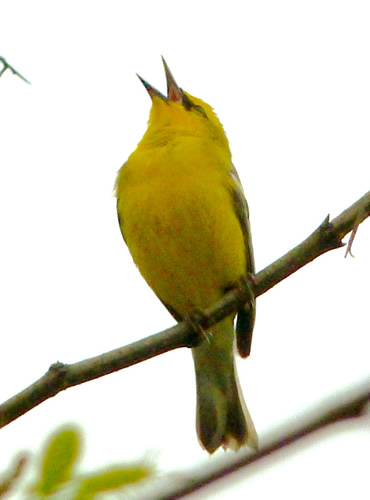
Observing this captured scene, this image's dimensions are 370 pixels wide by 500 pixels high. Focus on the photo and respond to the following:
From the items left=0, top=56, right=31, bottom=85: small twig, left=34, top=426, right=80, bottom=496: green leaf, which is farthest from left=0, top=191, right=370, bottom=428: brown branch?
left=0, top=56, right=31, bottom=85: small twig

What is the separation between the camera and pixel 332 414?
1.46 meters

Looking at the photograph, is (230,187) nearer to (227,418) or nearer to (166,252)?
(166,252)

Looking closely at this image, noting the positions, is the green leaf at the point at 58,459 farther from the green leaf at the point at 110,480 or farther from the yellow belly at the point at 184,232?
the yellow belly at the point at 184,232

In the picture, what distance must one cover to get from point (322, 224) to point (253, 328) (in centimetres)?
228

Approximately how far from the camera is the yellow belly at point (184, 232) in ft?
14.7

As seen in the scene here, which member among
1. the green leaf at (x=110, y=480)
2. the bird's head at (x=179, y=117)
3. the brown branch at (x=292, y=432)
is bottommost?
the brown branch at (x=292, y=432)

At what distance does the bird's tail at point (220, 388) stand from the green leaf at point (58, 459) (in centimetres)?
322

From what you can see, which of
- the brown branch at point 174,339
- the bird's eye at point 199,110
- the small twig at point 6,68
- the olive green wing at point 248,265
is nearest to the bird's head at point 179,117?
the bird's eye at point 199,110

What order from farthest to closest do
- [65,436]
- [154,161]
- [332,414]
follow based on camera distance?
1. [154,161]
2. [65,436]
3. [332,414]

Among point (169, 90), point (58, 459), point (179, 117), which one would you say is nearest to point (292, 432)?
point (58, 459)

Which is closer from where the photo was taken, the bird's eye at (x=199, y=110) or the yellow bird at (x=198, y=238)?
the yellow bird at (x=198, y=238)

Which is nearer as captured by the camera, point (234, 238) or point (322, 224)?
point (322, 224)

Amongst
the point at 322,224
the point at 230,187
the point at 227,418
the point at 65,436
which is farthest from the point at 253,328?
the point at 65,436

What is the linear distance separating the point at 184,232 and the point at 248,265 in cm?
55
